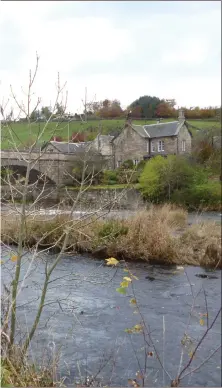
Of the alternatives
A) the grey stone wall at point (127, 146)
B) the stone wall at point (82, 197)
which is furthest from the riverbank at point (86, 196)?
the grey stone wall at point (127, 146)

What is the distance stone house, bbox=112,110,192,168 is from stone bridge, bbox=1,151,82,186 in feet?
0.65

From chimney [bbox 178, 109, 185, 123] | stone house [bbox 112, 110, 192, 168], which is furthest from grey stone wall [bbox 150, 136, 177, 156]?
chimney [bbox 178, 109, 185, 123]

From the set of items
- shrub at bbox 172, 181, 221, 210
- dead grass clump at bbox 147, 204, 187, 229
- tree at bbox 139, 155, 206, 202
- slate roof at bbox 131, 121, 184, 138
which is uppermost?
slate roof at bbox 131, 121, 184, 138

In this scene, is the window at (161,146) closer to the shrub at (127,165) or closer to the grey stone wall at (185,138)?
the grey stone wall at (185,138)

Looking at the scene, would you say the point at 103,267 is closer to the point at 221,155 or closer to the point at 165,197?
the point at 165,197

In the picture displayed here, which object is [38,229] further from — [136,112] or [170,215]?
[170,215]

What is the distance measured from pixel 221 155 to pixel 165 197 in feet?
1.07

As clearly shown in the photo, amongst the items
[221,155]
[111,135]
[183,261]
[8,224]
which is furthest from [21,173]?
[183,261]

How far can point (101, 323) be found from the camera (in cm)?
252

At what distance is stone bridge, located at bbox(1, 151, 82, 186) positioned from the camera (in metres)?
1.65

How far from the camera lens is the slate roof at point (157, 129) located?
5.96 ft

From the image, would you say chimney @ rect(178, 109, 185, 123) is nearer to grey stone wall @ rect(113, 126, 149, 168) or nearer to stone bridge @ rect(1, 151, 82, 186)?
grey stone wall @ rect(113, 126, 149, 168)

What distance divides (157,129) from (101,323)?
48.8 inches

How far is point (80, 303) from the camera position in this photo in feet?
7.16
